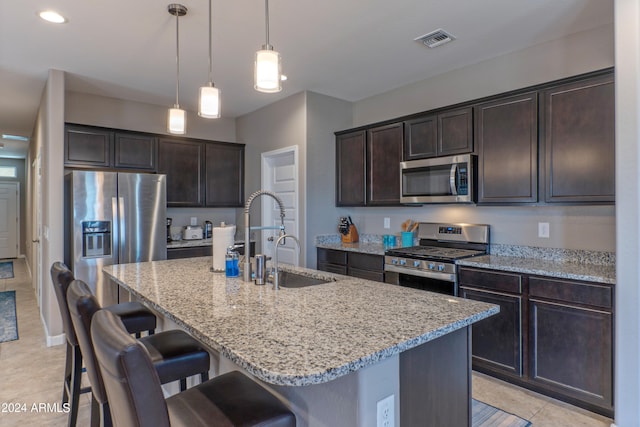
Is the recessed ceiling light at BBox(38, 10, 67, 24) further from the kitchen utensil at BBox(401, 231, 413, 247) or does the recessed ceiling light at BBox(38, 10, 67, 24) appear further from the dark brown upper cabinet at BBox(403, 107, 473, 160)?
the kitchen utensil at BBox(401, 231, 413, 247)

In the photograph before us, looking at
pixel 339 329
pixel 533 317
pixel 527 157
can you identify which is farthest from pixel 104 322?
pixel 527 157

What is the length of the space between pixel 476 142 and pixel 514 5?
41.2 inches

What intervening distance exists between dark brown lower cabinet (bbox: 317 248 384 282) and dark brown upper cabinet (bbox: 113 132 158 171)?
2345mm

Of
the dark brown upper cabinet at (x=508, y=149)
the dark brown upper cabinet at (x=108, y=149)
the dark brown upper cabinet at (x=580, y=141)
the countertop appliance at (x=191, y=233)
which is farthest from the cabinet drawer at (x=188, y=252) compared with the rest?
the dark brown upper cabinet at (x=580, y=141)

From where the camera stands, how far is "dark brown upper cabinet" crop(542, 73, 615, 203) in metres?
2.48

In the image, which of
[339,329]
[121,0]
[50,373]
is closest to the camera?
[339,329]

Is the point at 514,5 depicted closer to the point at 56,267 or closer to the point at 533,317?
the point at 533,317

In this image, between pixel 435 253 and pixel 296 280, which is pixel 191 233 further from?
pixel 435 253

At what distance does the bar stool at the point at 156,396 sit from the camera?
0.88m

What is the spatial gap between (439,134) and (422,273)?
1299 millimetres

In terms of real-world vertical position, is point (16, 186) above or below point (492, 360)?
above

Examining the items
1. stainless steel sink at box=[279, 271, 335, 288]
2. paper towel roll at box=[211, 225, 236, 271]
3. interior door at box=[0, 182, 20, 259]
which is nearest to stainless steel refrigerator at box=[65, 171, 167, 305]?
paper towel roll at box=[211, 225, 236, 271]

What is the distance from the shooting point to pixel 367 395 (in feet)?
3.67

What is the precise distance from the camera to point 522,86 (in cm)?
318
